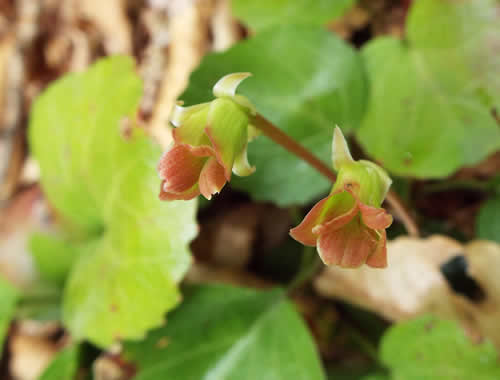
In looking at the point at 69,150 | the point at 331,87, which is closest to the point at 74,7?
the point at 69,150

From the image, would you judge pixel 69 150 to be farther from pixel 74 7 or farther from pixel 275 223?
pixel 74 7

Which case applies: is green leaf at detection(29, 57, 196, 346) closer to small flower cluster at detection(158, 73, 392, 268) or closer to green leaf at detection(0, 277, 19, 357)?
green leaf at detection(0, 277, 19, 357)

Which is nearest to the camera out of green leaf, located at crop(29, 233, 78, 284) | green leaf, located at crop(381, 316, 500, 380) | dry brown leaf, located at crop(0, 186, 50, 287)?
green leaf, located at crop(381, 316, 500, 380)

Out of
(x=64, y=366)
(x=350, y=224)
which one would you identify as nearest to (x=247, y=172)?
(x=350, y=224)

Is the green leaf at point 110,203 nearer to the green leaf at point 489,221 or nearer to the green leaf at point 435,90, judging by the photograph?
the green leaf at point 435,90

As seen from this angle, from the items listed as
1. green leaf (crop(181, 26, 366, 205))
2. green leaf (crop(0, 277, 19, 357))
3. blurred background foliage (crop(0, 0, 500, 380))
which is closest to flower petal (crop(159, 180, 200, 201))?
blurred background foliage (crop(0, 0, 500, 380))

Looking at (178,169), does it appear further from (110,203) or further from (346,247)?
(110,203)
